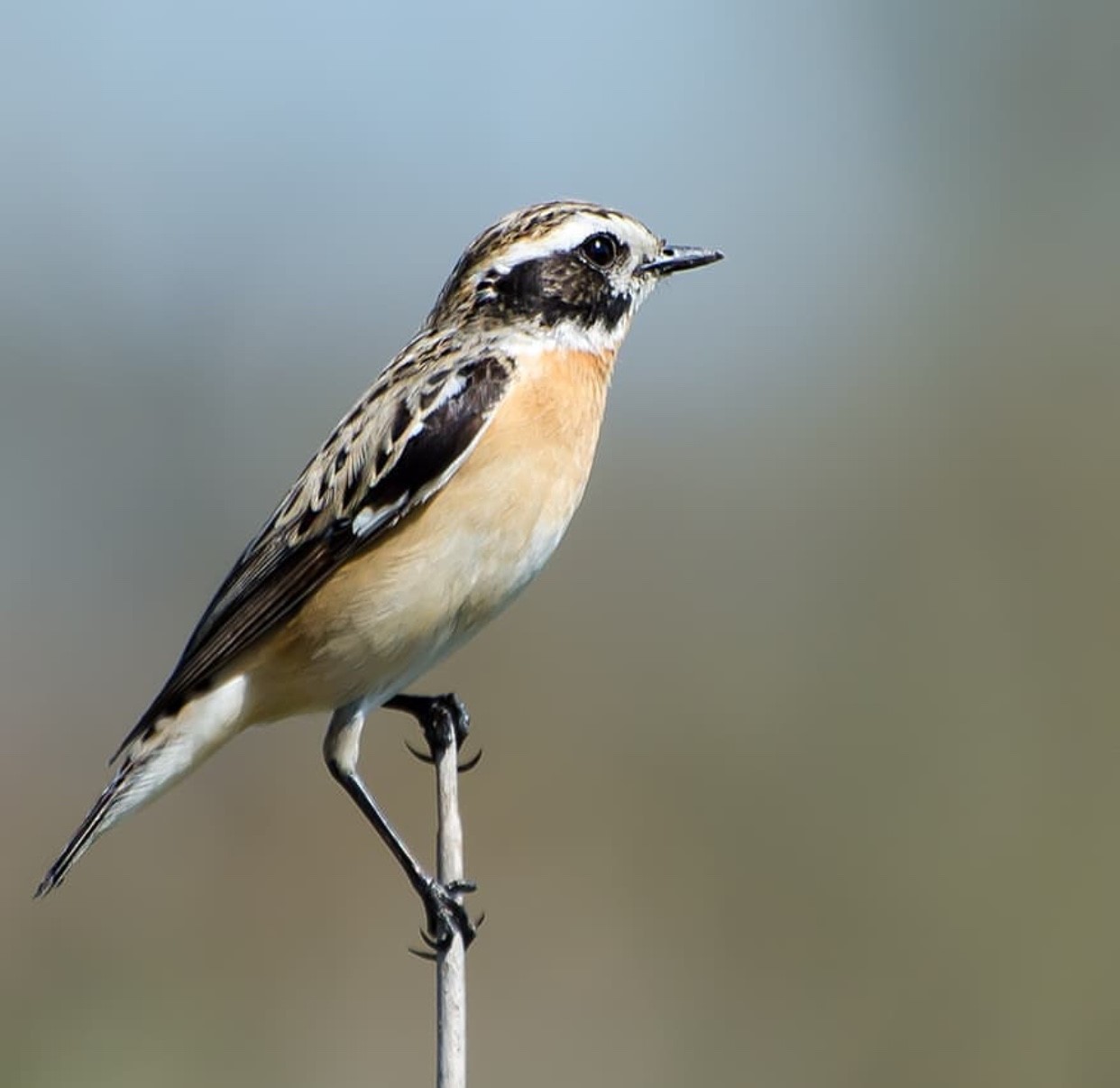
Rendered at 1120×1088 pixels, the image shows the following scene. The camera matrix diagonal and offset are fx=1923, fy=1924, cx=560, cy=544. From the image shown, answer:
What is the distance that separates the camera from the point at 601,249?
5887mm

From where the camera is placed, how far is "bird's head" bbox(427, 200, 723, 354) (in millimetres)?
5832

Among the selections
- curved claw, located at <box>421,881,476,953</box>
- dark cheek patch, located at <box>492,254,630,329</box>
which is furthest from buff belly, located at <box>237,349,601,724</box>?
curved claw, located at <box>421,881,476,953</box>

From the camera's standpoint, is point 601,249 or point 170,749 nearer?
point 170,749

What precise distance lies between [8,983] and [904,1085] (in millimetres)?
3567

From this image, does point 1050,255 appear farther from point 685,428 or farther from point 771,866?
point 771,866

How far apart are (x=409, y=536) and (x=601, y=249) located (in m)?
1.14

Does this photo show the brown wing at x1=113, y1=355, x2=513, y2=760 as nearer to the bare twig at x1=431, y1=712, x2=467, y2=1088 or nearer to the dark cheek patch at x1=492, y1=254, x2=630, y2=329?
the dark cheek patch at x1=492, y1=254, x2=630, y2=329

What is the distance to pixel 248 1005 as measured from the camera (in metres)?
7.77

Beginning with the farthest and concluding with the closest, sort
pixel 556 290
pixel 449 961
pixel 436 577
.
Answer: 1. pixel 556 290
2. pixel 436 577
3. pixel 449 961

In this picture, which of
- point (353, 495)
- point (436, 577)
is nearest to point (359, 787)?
point (436, 577)

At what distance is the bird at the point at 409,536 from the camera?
17.6ft

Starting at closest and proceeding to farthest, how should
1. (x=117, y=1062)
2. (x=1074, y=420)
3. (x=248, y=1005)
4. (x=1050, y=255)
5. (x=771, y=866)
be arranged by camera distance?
(x=117, y=1062), (x=248, y=1005), (x=771, y=866), (x=1074, y=420), (x=1050, y=255)

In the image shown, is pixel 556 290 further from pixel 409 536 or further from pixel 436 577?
pixel 436 577

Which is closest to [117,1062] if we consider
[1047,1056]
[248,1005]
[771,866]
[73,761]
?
[248,1005]
